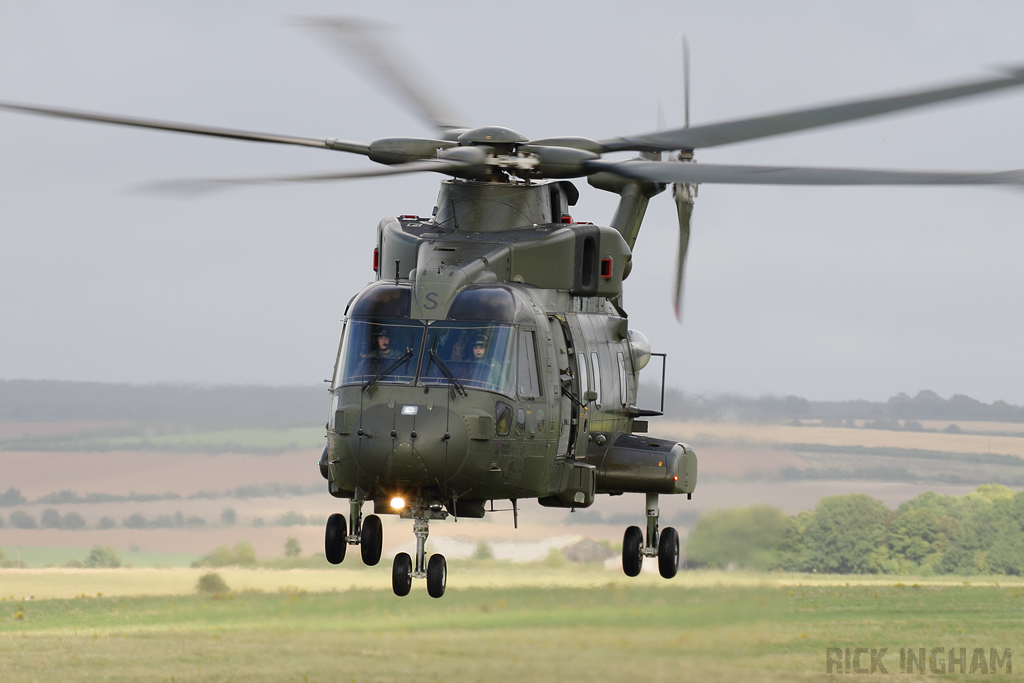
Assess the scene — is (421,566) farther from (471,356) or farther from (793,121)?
(793,121)

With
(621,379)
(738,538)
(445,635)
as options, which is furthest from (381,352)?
(738,538)

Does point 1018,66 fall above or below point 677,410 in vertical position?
above

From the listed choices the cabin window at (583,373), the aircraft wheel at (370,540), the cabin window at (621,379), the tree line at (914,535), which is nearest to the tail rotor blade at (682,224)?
the cabin window at (621,379)

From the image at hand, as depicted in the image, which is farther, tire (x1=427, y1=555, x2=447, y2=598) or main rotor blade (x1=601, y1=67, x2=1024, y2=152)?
tire (x1=427, y1=555, x2=447, y2=598)

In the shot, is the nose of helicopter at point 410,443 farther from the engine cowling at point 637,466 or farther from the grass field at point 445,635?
the grass field at point 445,635

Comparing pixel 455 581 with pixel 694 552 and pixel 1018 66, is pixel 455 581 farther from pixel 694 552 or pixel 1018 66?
pixel 1018 66

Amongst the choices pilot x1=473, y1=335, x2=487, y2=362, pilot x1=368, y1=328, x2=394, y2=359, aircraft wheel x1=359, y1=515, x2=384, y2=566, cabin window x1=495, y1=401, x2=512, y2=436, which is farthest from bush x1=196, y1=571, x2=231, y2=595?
pilot x1=473, y1=335, x2=487, y2=362

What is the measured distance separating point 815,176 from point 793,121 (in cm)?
54

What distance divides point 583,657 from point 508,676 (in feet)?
4.03

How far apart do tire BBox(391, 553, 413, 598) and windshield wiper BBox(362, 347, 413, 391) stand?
6.08 ft

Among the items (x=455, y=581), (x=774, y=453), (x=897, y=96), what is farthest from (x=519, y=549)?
(x=897, y=96)

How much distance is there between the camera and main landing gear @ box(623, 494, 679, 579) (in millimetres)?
17375

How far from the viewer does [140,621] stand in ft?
84.5

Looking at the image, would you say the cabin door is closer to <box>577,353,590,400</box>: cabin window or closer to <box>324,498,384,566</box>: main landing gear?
<box>577,353,590,400</box>: cabin window
